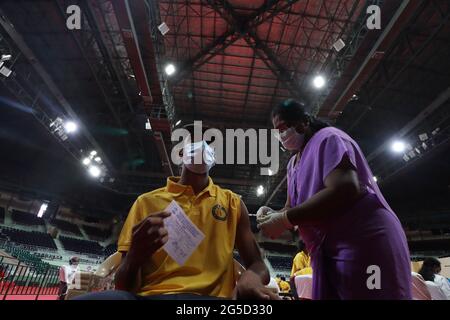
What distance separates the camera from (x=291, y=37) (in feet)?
31.6

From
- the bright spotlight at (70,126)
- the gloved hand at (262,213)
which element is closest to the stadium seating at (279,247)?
the bright spotlight at (70,126)

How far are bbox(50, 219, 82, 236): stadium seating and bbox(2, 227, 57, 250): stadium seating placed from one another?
Answer: 1.24 m

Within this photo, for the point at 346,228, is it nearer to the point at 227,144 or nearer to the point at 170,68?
the point at 170,68

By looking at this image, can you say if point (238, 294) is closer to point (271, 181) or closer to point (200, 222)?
point (200, 222)

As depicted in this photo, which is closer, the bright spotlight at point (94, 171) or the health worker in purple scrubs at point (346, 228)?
the health worker in purple scrubs at point (346, 228)

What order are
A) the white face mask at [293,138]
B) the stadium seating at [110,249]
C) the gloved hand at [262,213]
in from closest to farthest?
the gloved hand at [262,213] < the white face mask at [293,138] < the stadium seating at [110,249]

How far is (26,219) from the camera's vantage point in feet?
63.7

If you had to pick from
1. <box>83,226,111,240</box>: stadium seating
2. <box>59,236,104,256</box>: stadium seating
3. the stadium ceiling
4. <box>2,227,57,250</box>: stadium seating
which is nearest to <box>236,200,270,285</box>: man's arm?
the stadium ceiling

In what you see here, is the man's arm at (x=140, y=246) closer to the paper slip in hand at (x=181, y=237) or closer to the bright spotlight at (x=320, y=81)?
the paper slip in hand at (x=181, y=237)

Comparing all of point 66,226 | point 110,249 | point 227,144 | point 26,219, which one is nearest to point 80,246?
point 110,249

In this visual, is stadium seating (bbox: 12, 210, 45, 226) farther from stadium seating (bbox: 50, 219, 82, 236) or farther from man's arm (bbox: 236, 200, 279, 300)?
man's arm (bbox: 236, 200, 279, 300)

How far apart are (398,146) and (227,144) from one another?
7.63 metres

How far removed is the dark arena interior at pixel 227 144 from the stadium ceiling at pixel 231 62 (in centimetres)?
6

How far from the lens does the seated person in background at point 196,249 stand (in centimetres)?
103
